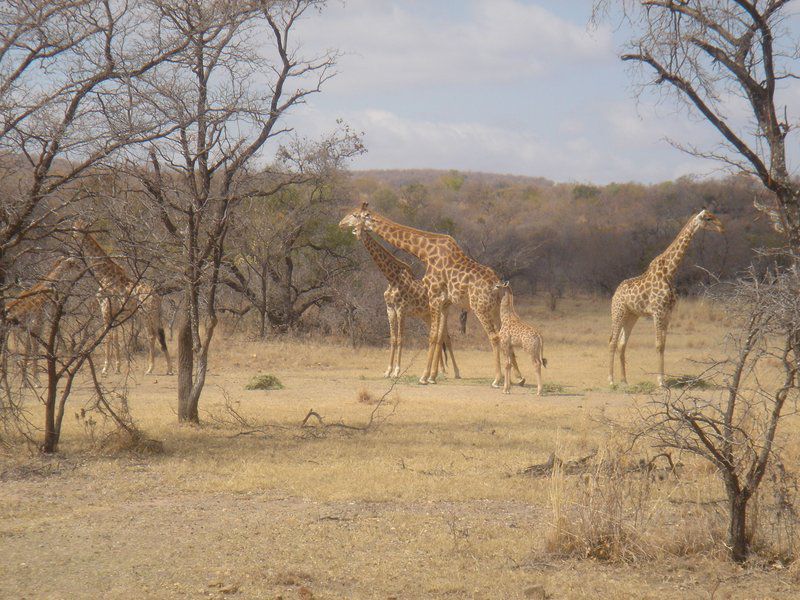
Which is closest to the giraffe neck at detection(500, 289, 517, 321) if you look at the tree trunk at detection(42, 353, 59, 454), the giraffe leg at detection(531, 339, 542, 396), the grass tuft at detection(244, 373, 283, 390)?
the giraffe leg at detection(531, 339, 542, 396)

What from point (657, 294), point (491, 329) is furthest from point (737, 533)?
point (657, 294)

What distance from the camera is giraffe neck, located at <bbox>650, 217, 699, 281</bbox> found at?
15789 millimetres

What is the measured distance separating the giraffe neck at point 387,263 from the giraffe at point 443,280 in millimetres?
266

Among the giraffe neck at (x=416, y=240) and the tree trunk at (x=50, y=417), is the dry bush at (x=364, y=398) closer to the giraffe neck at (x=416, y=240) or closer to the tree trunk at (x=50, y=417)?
the giraffe neck at (x=416, y=240)

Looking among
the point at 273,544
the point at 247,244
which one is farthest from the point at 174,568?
the point at 247,244

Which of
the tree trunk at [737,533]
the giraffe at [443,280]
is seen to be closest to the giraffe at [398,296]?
the giraffe at [443,280]

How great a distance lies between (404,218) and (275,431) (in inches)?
831

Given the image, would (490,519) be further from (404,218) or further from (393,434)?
(404,218)

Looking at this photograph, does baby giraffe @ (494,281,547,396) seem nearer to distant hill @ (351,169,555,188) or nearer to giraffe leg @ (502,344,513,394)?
giraffe leg @ (502,344,513,394)

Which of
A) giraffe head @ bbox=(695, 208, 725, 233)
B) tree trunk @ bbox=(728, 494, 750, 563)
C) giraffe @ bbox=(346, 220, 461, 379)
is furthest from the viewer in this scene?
giraffe @ bbox=(346, 220, 461, 379)

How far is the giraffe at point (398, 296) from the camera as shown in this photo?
55.1 ft

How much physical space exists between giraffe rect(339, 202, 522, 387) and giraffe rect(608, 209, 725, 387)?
2078 mm

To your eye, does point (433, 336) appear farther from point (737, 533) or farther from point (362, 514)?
point (737, 533)

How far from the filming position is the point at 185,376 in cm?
1074
